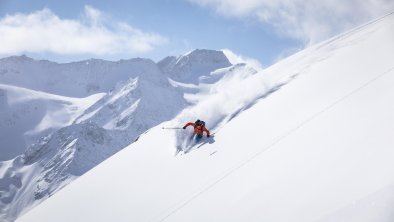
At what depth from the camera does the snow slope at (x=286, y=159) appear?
25.4ft

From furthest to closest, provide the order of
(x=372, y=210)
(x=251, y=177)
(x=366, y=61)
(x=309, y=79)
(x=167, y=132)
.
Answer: (x=167, y=132) → (x=309, y=79) → (x=366, y=61) → (x=251, y=177) → (x=372, y=210)

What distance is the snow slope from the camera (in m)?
7.75

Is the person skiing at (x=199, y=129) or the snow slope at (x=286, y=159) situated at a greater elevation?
the person skiing at (x=199, y=129)

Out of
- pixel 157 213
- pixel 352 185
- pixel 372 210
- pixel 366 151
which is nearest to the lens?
pixel 372 210

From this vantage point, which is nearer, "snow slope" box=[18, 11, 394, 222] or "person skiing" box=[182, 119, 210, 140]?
"snow slope" box=[18, 11, 394, 222]

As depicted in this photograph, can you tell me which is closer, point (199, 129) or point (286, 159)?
point (286, 159)

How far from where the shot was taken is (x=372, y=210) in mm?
6598

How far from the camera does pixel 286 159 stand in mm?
10297

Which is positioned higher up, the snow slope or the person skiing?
the person skiing

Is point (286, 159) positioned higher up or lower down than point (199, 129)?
lower down

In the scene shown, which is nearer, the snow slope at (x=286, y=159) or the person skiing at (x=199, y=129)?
the snow slope at (x=286, y=159)

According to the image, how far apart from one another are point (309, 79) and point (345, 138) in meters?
7.61

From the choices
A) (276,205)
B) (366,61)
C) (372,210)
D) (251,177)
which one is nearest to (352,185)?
(372,210)

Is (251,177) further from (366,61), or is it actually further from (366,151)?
(366,61)
